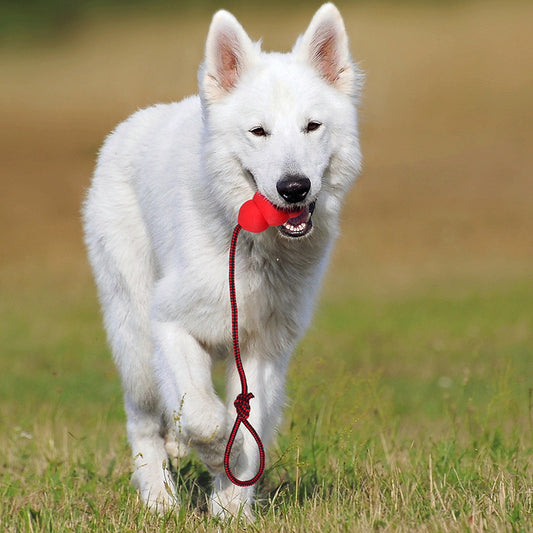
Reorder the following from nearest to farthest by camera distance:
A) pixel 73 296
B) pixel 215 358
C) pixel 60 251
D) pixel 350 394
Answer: pixel 215 358 → pixel 350 394 → pixel 73 296 → pixel 60 251

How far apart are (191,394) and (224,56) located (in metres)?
1.62

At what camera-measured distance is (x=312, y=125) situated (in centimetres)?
450

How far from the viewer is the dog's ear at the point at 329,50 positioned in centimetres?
468

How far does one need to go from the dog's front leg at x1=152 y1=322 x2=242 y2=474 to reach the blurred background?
124cm

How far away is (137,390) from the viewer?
5527 mm

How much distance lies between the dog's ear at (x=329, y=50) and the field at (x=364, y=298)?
1.61 meters

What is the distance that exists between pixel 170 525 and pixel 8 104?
85.2 feet

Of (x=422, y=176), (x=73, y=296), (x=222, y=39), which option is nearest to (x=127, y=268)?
(x=222, y=39)

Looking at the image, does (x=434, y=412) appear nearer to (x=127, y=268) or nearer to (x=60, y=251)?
(x=127, y=268)

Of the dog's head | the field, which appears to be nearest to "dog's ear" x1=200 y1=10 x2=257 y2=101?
the dog's head

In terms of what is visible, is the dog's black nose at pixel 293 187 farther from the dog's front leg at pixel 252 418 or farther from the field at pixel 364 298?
the field at pixel 364 298

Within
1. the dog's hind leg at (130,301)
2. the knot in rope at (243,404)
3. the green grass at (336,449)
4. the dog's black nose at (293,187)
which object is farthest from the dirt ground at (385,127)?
the dog's black nose at (293,187)

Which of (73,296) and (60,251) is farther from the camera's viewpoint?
(60,251)

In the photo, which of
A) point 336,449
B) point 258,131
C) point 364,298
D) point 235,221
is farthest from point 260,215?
point 364,298
